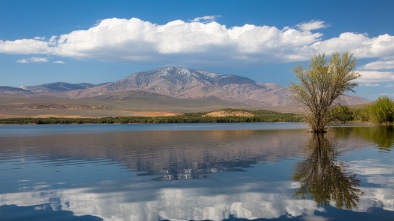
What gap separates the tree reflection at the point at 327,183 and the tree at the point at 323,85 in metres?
24.9

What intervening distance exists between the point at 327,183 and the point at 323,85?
32235mm

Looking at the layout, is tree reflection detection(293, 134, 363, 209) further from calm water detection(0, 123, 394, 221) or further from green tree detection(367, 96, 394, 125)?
green tree detection(367, 96, 394, 125)

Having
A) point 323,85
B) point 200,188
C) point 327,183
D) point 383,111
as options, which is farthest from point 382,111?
point 200,188

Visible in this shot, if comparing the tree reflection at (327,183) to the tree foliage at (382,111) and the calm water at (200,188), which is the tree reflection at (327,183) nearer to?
the calm water at (200,188)

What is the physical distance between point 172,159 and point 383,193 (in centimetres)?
1266

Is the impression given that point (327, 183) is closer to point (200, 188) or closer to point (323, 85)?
point (200, 188)

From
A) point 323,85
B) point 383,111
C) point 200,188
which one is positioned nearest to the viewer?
point 200,188

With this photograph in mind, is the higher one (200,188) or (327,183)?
(327,183)

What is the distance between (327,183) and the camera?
48.3ft

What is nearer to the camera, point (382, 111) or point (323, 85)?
point (323, 85)

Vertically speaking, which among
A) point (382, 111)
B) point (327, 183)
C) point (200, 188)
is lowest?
point (200, 188)

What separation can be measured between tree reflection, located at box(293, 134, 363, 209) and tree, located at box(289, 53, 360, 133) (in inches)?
982

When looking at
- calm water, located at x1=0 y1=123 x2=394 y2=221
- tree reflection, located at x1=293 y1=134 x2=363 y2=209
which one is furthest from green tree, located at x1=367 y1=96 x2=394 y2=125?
tree reflection, located at x1=293 y1=134 x2=363 y2=209

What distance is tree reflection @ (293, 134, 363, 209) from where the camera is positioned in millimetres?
12250
